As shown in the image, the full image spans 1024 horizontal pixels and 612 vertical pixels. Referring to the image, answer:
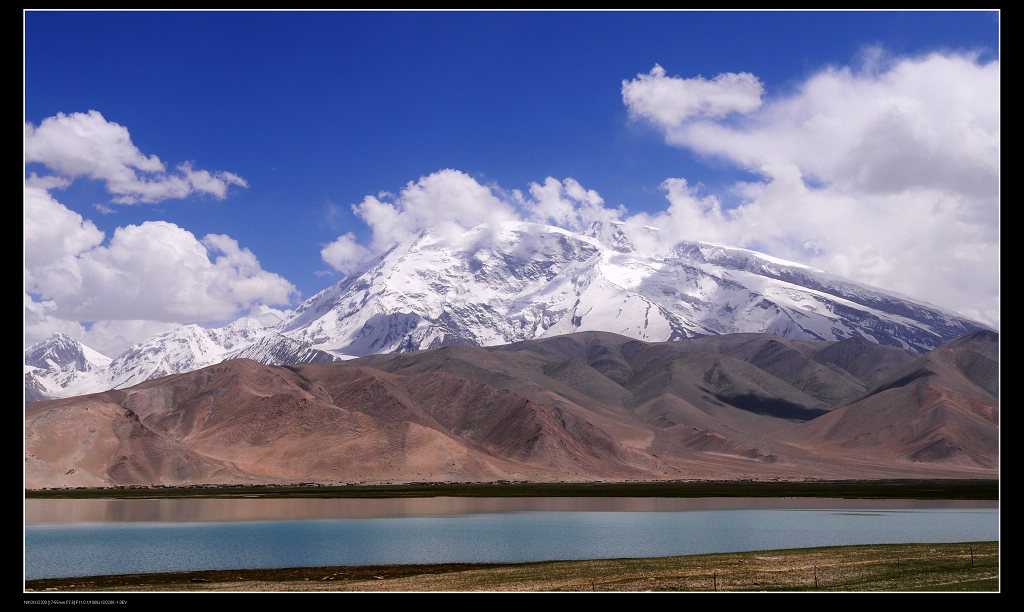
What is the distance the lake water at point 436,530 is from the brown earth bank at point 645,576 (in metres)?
5.79

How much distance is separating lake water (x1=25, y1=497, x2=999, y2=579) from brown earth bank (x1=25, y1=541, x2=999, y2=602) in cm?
579

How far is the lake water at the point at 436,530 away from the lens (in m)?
56.5

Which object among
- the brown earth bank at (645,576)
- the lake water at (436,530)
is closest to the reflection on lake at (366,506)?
the lake water at (436,530)

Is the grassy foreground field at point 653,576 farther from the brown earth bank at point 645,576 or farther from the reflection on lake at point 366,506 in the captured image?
the reflection on lake at point 366,506

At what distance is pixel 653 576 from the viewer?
40.2m

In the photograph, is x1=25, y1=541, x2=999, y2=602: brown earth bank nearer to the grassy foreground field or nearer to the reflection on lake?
the grassy foreground field

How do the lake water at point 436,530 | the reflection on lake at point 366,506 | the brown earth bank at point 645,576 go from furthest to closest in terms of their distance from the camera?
the reflection on lake at point 366,506, the lake water at point 436,530, the brown earth bank at point 645,576

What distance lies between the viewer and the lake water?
56.5 metres

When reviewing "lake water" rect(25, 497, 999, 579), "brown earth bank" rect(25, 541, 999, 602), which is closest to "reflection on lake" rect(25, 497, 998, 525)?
"lake water" rect(25, 497, 999, 579)
